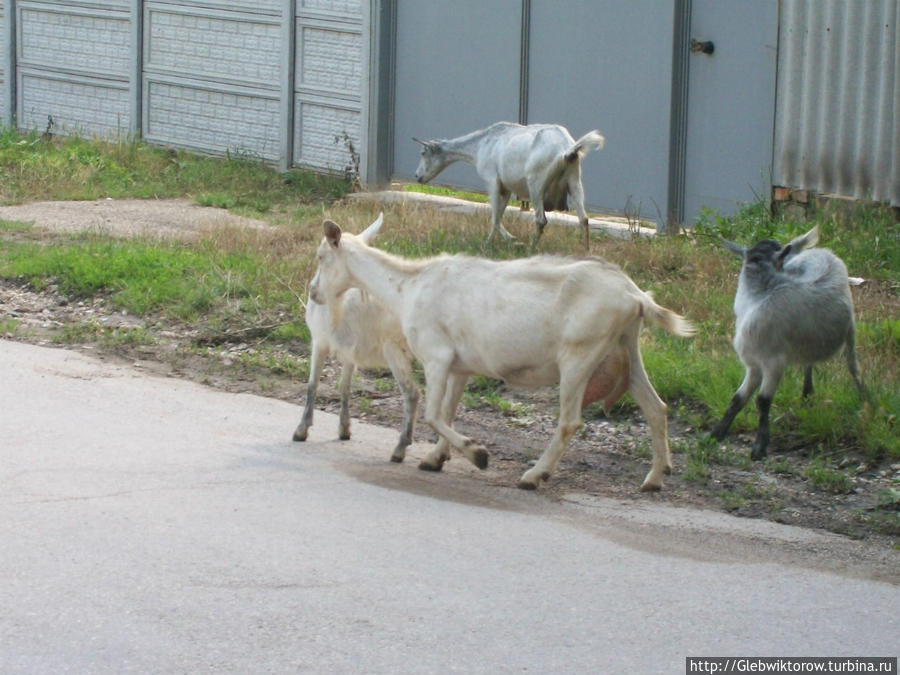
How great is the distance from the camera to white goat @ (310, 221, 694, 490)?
6.36 meters

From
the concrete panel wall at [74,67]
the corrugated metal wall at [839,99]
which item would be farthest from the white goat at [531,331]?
the concrete panel wall at [74,67]

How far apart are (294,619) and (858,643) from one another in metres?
1.86

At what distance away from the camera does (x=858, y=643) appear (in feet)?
14.8

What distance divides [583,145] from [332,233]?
4823mm

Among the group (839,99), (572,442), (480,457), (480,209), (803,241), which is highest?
(839,99)

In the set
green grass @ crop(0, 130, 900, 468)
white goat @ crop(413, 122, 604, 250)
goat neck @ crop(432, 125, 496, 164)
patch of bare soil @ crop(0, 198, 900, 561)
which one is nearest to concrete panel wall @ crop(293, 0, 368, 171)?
green grass @ crop(0, 130, 900, 468)

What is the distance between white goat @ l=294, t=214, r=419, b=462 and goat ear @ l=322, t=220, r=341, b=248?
21cm

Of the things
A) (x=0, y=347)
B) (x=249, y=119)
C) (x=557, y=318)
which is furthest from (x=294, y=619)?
(x=249, y=119)

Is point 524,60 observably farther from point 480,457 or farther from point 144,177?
point 480,457

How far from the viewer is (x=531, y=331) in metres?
6.46

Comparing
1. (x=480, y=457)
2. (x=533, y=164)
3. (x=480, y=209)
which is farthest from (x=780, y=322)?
(x=480, y=209)

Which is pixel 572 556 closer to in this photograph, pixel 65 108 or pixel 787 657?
pixel 787 657

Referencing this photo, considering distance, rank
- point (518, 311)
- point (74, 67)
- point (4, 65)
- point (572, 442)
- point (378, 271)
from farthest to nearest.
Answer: point (4, 65), point (74, 67), point (572, 442), point (378, 271), point (518, 311)

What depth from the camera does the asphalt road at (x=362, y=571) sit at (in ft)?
14.6
